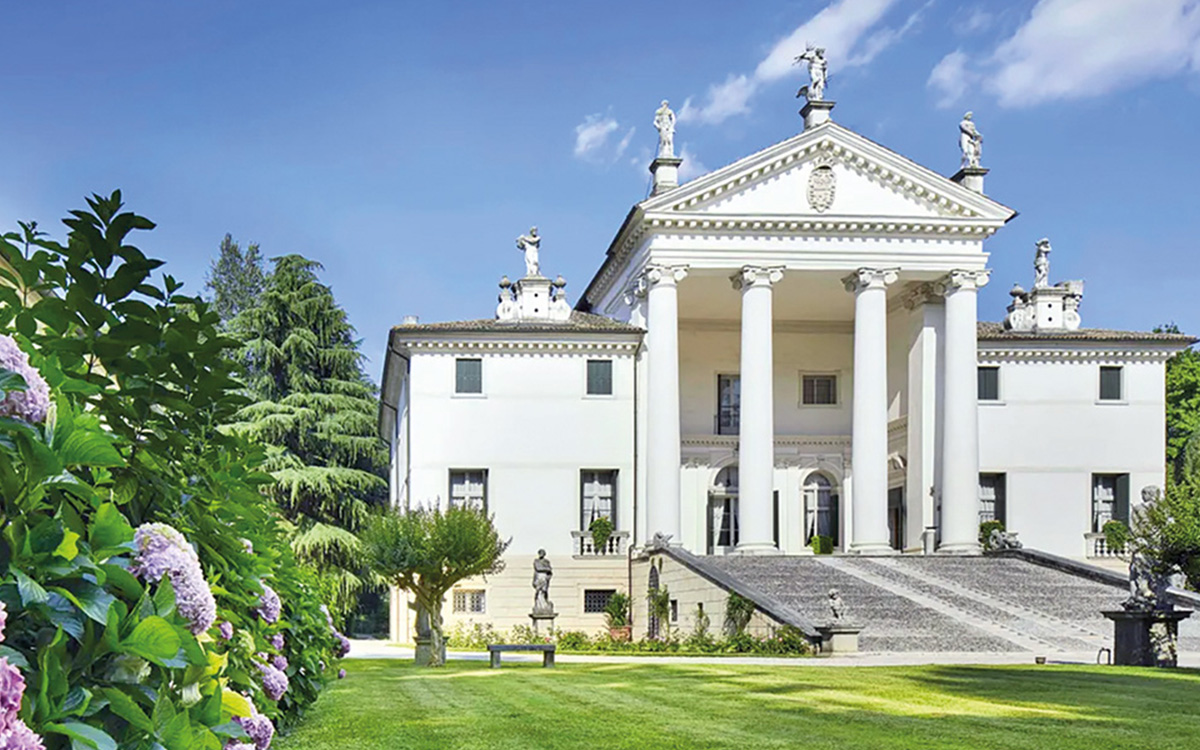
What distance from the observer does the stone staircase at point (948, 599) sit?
28.7 meters

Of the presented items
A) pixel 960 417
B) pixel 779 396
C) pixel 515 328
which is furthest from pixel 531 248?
pixel 960 417

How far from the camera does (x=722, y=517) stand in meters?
44.8

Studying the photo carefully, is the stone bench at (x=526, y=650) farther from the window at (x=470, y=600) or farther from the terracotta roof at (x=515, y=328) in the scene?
the terracotta roof at (x=515, y=328)

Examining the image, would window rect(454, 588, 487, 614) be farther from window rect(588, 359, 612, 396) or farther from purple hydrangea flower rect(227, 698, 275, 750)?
purple hydrangea flower rect(227, 698, 275, 750)

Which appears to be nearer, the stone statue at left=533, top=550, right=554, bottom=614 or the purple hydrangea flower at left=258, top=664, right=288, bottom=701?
the purple hydrangea flower at left=258, top=664, right=288, bottom=701

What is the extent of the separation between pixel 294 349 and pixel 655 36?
27927mm

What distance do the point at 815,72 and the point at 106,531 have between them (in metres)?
40.9

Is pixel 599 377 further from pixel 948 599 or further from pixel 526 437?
pixel 948 599

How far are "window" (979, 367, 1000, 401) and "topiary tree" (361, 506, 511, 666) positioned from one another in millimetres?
23312

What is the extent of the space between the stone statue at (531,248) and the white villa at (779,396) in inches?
3.8

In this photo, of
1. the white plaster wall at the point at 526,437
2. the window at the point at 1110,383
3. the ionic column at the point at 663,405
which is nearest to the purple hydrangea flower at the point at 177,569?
the ionic column at the point at 663,405

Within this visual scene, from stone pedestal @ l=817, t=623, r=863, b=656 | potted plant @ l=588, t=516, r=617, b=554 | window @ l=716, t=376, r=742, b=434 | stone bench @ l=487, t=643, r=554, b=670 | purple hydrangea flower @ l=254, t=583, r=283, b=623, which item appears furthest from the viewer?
window @ l=716, t=376, r=742, b=434

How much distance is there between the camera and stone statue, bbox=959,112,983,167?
139ft

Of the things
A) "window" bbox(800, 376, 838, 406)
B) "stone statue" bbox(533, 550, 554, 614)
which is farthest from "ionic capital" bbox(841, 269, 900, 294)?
"stone statue" bbox(533, 550, 554, 614)
